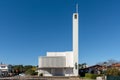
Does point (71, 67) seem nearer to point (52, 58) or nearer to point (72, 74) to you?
point (72, 74)

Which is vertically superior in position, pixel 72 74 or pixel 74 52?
pixel 74 52

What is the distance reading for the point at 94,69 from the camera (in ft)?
274

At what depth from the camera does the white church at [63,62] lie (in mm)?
74625

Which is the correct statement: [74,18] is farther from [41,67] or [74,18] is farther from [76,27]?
[41,67]

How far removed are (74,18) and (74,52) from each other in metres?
11.1

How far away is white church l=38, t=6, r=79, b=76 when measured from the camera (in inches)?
2938

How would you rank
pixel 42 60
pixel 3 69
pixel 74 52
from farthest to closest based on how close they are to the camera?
pixel 3 69
pixel 42 60
pixel 74 52

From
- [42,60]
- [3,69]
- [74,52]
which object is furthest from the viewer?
[3,69]

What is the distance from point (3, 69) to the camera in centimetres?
12594

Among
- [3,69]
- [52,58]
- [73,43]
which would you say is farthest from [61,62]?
[3,69]

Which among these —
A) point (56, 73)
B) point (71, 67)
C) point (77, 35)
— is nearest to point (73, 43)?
point (77, 35)

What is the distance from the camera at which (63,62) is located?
78750mm

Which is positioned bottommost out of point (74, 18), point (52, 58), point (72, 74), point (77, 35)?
point (72, 74)

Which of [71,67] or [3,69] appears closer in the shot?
[71,67]
